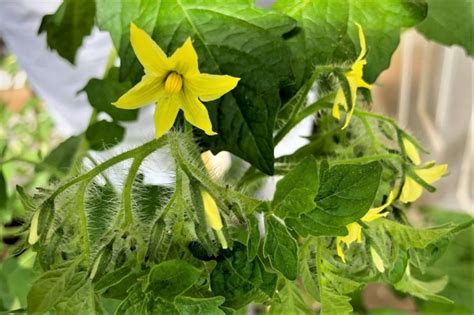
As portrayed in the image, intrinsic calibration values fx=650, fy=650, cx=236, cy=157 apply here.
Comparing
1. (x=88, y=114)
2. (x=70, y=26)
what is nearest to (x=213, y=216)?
(x=70, y=26)

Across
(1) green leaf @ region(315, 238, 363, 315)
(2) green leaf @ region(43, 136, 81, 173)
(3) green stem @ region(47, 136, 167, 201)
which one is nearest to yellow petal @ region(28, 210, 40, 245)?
(3) green stem @ region(47, 136, 167, 201)

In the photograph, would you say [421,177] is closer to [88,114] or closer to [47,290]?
[47,290]

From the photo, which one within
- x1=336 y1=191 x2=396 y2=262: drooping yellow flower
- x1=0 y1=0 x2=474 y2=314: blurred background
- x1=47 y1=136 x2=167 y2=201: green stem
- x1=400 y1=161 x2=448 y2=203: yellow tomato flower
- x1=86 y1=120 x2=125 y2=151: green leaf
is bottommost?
x1=0 y1=0 x2=474 y2=314: blurred background

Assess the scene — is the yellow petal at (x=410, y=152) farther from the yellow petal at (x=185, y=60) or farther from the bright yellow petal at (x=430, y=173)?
the yellow petal at (x=185, y=60)

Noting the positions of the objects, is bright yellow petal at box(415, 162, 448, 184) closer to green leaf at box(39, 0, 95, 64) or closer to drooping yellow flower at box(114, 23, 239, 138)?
drooping yellow flower at box(114, 23, 239, 138)

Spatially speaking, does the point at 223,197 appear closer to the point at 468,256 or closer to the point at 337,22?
the point at 337,22

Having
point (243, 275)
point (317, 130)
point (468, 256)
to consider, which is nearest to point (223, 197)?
point (243, 275)
